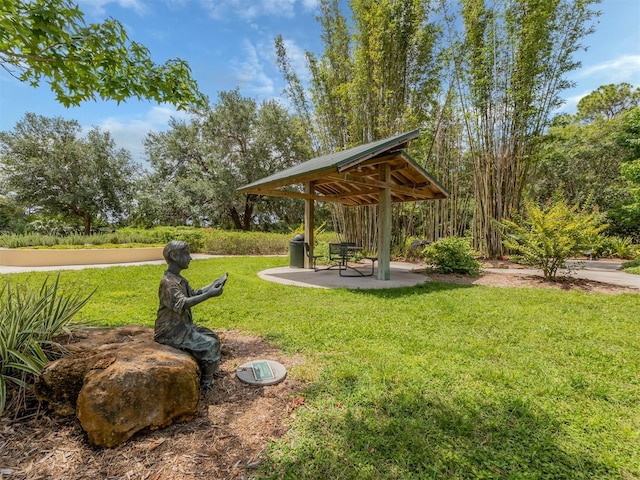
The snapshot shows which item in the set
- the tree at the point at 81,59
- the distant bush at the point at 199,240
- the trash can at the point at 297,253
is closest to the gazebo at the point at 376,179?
the trash can at the point at 297,253

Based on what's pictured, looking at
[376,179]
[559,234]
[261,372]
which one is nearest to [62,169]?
[376,179]

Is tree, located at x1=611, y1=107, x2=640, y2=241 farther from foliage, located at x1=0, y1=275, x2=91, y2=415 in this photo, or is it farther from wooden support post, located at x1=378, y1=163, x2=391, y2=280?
foliage, located at x1=0, y1=275, x2=91, y2=415

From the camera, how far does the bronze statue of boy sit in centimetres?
208

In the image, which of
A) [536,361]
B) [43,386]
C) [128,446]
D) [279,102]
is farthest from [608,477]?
[279,102]

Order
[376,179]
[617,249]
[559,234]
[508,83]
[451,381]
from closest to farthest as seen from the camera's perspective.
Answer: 1. [451,381]
2. [559,234]
3. [376,179]
4. [508,83]
5. [617,249]

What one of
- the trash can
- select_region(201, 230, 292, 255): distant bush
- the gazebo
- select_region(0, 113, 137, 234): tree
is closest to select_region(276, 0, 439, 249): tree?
the gazebo

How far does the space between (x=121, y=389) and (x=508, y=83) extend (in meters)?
10.7

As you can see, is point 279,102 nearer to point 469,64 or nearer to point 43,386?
point 469,64

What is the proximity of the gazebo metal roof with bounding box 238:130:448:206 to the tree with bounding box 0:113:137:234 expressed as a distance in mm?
13900

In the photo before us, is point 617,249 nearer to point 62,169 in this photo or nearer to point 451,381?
point 451,381

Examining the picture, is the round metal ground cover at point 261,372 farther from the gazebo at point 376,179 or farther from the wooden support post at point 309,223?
the wooden support post at point 309,223

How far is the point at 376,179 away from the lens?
6.77m

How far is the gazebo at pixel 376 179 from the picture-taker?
18.8 ft

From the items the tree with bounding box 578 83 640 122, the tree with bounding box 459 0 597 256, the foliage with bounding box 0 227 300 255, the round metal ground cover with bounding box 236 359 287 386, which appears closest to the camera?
the round metal ground cover with bounding box 236 359 287 386
